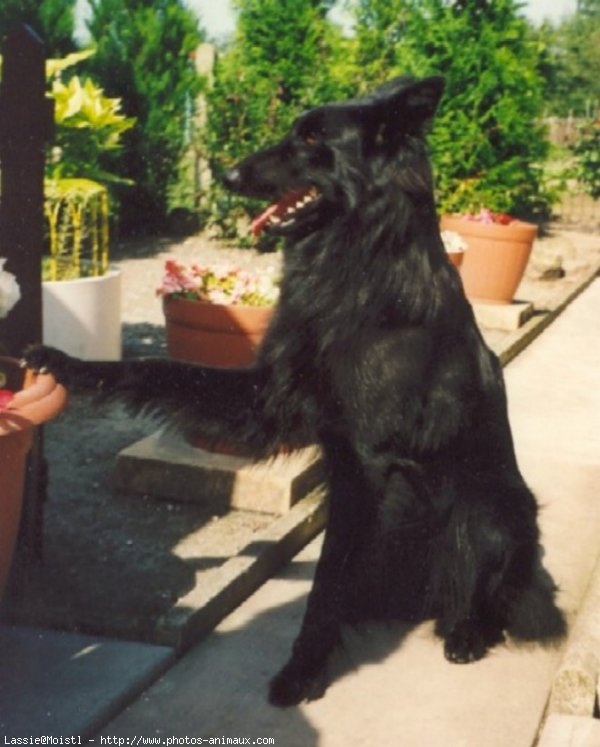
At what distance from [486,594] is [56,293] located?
10.3 feet

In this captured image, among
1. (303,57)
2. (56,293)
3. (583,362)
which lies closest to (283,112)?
(303,57)

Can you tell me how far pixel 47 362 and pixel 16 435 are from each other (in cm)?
38

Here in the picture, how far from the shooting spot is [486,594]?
3.01 meters

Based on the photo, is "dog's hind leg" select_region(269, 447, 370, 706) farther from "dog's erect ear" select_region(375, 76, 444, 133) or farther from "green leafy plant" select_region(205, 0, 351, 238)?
"green leafy plant" select_region(205, 0, 351, 238)

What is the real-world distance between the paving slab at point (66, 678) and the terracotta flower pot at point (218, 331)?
1.68 meters

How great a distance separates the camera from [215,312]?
14.3ft

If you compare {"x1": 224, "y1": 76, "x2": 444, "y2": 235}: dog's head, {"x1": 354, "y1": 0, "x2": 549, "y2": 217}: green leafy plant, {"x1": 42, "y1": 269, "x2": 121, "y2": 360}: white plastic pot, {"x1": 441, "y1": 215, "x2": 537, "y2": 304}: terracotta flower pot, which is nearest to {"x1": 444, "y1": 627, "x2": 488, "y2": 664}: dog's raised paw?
{"x1": 224, "y1": 76, "x2": 444, "y2": 235}: dog's head

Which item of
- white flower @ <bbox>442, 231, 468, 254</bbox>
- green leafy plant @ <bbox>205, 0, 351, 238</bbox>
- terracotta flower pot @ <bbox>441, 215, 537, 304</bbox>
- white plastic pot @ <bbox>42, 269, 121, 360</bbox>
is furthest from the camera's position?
green leafy plant @ <bbox>205, 0, 351, 238</bbox>

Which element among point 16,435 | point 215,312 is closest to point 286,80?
point 215,312

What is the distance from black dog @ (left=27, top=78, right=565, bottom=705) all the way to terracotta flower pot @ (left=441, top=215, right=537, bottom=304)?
538cm

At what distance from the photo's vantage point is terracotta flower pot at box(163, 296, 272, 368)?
4.34 m

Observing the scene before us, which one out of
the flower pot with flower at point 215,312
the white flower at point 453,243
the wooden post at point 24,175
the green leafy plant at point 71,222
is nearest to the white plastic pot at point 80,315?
the green leafy plant at point 71,222

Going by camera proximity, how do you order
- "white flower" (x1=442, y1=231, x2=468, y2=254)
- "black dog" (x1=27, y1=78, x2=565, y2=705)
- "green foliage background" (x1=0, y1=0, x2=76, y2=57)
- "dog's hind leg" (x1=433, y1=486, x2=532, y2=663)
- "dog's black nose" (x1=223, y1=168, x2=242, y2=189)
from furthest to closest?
"green foliage background" (x1=0, y1=0, x2=76, y2=57) → "white flower" (x1=442, y1=231, x2=468, y2=254) → "dog's hind leg" (x1=433, y1=486, x2=532, y2=663) → "dog's black nose" (x1=223, y1=168, x2=242, y2=189) → "black dog" (x1=27, y1=78, x2=565, y2=705)

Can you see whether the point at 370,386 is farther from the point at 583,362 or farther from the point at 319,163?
the point at 583,362
